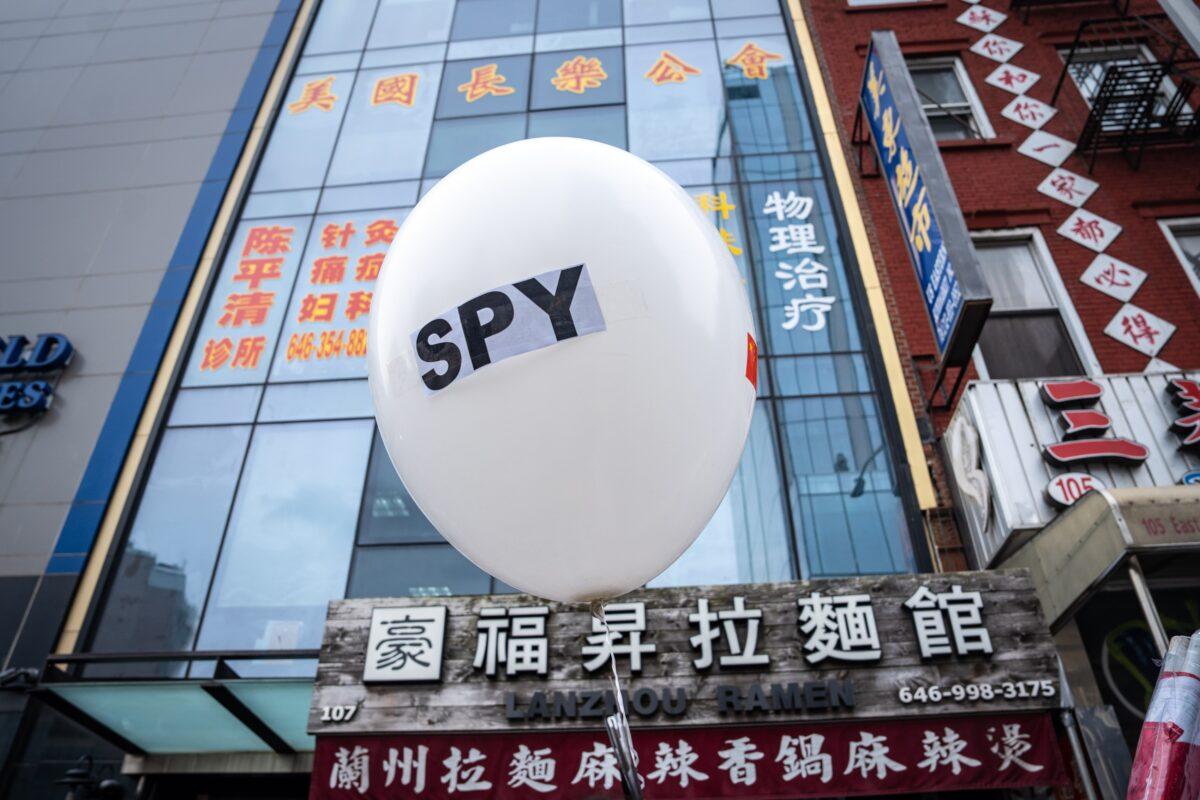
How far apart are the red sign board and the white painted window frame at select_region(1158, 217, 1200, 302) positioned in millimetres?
5287

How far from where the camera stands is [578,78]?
30.6 feet

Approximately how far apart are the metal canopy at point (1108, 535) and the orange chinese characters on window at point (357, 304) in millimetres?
6114

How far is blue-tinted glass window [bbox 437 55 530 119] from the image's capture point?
920cm

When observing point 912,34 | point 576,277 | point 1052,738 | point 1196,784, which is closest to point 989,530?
point 1052,738

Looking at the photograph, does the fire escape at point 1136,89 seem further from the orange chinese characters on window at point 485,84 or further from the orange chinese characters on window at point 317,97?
the orange chinese characters on window at point 317,97

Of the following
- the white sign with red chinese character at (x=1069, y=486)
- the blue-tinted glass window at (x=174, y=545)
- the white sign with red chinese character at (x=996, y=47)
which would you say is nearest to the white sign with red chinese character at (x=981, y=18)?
the white sign with red chinese character at (x=996, y=47)

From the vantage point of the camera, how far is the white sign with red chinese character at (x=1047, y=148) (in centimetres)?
812

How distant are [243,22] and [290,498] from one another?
7.70m

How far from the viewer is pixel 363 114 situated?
940cm

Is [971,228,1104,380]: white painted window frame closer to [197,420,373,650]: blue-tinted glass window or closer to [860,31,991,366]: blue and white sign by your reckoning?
[860,31,991,366]: blue and white sign

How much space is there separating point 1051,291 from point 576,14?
680cm

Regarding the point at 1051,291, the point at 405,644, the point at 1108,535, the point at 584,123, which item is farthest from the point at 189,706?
the point at 1051,291

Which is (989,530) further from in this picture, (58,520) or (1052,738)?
(58,520)

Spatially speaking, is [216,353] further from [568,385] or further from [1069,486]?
[1069,486]
